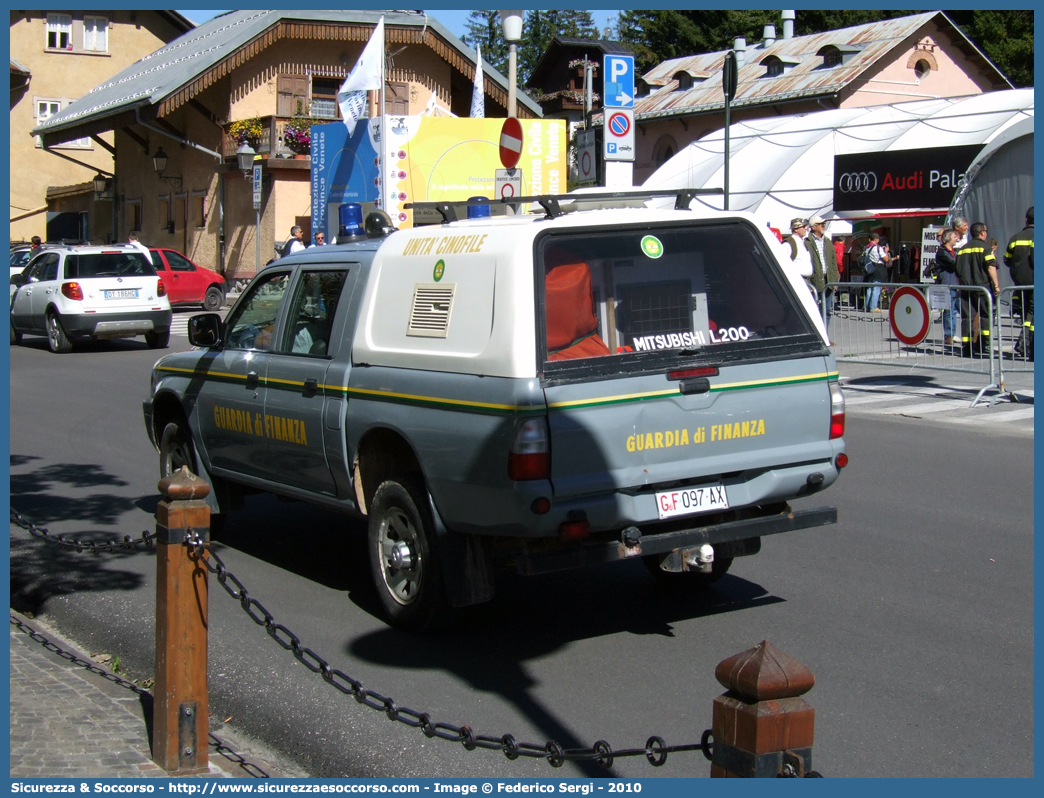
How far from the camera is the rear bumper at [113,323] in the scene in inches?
835

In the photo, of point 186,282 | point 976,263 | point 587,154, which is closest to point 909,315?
point 976,263

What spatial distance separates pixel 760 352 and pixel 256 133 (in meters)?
32.3

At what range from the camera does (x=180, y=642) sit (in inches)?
173

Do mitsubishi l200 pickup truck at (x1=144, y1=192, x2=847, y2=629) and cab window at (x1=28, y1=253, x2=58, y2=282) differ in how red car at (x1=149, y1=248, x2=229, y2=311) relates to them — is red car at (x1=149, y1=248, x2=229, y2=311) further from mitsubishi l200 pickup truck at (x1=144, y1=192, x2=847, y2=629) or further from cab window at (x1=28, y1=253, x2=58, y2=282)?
mitsubishi l200 pickup truck at (x1=144, y1=192, x2=847, y2=629)

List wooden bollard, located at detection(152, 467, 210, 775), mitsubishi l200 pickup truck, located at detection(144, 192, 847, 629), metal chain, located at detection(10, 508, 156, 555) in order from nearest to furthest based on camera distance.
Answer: wooden bollard, located at detection(152, 467, 210, 775) < mitsubishi l200 pickup truck, located at detection(144, 192, 847, 629) < metal chain, located at detection(10, 508, 156, 555)

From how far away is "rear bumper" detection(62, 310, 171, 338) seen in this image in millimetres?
21203

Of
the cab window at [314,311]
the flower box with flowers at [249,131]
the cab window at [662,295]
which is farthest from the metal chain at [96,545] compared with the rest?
the flower box with flowers at [249,131]

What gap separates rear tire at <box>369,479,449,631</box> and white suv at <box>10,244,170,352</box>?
55.0 ft

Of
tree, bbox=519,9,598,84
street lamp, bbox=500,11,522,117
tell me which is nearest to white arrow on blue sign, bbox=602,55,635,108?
street lamp, bbox=500,11,522,117

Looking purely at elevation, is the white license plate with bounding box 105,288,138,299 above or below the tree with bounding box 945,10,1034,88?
below

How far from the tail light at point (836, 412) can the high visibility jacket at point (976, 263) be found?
11.0 m

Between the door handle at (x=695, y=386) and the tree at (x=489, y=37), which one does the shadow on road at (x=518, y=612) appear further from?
the tree at (x=489, y=37)

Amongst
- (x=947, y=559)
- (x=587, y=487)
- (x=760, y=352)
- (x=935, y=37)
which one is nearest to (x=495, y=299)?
(x=587, y=487)

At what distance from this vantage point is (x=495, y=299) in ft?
17.6
